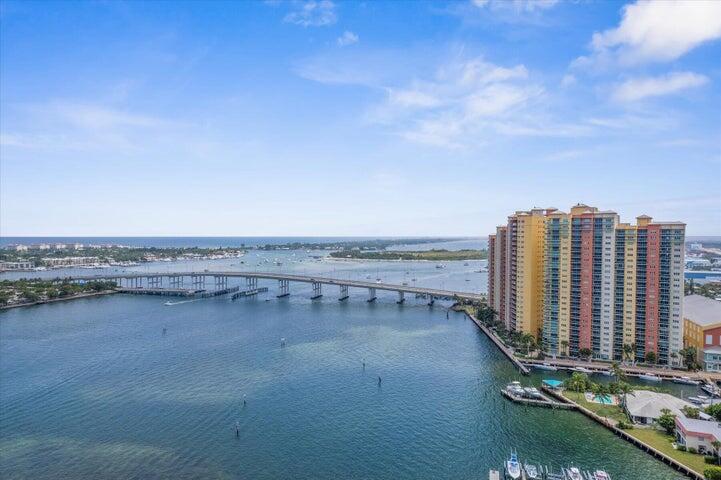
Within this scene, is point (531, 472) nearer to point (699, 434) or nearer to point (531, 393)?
point (699, 434)

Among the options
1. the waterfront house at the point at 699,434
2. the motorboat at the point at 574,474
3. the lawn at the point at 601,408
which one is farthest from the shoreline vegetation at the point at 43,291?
the waterfront house at the point at 699,434

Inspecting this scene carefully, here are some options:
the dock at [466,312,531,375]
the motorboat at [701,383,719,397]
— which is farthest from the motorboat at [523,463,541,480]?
the motorboat at [701,383,719,397]

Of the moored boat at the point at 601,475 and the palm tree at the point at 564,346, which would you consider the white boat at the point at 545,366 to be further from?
the moored boat at the point at 601,475

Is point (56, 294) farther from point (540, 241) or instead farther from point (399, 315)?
point (540, 241)

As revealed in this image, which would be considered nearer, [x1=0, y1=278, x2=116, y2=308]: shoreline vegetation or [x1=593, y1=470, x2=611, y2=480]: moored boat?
[x1=593, y1=470, x2=611, y2=480]: moored boat

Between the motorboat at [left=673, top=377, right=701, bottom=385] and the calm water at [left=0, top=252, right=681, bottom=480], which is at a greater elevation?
the motorboat at [left=673, top=377, right=701, bottom=385]

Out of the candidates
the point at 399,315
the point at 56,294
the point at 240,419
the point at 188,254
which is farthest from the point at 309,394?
the point at 188,254

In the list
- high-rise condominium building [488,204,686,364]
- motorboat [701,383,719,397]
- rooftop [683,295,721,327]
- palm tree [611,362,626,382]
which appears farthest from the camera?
high-rise condominium building [488,204,686,364]

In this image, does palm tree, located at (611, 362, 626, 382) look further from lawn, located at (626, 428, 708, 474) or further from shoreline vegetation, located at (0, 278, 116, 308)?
shoreline vegetation, located at (0, 278, 116, 308)

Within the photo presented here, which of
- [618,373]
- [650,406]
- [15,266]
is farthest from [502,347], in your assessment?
[15,266]
